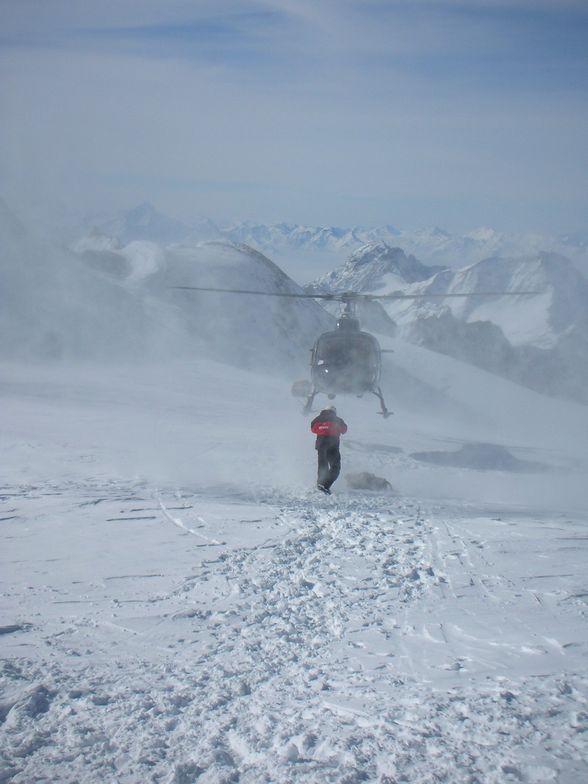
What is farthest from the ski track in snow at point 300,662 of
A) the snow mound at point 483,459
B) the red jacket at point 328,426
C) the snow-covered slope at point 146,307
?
the snow-covered slope at point 146,307

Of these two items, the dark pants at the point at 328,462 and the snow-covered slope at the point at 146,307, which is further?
the snow-covered slope at the point at 146,307

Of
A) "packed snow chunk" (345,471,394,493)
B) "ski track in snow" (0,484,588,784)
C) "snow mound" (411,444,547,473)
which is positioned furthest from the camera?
"snow mound" (411,444,547,473)

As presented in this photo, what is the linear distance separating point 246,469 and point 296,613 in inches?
319

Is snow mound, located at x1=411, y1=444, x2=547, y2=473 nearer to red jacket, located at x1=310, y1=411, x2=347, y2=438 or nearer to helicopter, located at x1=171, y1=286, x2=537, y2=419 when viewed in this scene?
helicopter, located at x1=171, y1=286, x2=537, y2=419

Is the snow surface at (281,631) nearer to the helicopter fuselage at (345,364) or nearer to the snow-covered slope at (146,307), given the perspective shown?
the helicopter fuselage at (345,364)

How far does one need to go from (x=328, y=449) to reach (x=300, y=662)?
6657 millimetres

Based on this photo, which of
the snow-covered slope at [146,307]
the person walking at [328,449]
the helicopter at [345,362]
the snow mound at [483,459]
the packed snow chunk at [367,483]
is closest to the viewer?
the person walking at [328,449]

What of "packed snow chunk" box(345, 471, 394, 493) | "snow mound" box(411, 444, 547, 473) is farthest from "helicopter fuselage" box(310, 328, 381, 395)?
"snow mound" box(411, 444, 547, 473)

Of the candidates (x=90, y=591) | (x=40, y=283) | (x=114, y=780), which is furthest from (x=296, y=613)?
(x=40, y=283)

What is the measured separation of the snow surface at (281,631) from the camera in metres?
3.92

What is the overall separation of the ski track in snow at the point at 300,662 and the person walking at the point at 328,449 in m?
3.08

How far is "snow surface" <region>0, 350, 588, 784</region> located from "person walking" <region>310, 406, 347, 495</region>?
403 mm

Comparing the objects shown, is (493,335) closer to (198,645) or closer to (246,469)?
(246,469)

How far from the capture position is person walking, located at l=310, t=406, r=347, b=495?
38.1 feet
